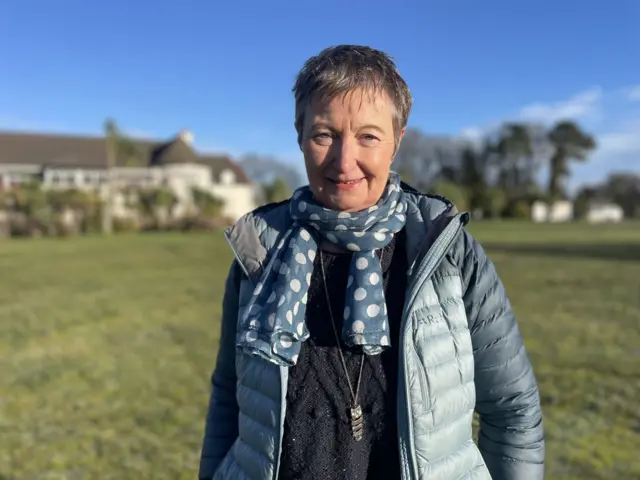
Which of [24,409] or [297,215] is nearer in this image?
[297,215]

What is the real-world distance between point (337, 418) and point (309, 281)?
37cm

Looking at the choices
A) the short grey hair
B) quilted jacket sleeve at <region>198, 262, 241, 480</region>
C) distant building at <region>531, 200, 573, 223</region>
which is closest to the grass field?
quilted jacket sleeve at <region>198, 262, 241, 480</region>

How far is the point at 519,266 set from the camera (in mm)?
15617

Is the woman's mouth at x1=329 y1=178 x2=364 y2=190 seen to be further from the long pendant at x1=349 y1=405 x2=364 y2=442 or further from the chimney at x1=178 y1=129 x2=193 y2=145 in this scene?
the chimney at x1=178 y1=129 x2=193 y2=145

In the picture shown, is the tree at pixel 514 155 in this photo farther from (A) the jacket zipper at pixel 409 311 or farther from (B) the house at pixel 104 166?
(A) the jacket zipper at pixel 409 311

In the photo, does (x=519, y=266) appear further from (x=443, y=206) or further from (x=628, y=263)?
(x=443, y=206)

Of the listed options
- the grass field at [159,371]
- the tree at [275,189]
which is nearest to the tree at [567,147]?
the tree at [275,189]

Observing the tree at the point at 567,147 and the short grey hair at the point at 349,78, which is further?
the tree at the point at 567,147

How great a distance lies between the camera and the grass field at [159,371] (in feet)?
13.8

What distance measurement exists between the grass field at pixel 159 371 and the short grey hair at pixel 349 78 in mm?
3278

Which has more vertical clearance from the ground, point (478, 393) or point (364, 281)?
point (364, 281)

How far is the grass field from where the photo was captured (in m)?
4.19

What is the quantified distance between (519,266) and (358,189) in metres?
15.1

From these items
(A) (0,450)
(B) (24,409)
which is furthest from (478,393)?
(B) (24,409)
